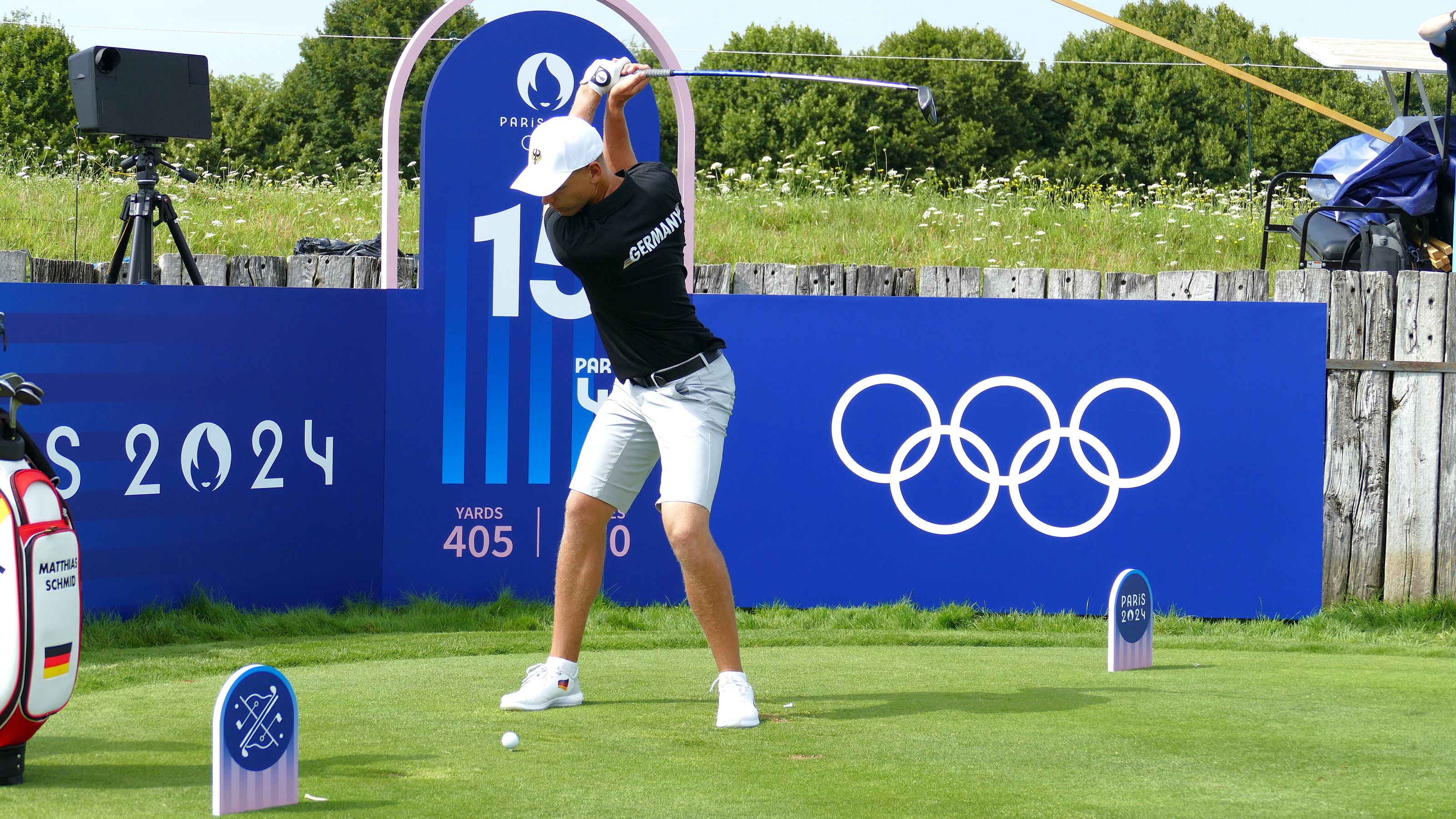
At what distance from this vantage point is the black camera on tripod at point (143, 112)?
6836 millimetres

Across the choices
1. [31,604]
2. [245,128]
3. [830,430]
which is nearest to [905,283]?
[830,430]

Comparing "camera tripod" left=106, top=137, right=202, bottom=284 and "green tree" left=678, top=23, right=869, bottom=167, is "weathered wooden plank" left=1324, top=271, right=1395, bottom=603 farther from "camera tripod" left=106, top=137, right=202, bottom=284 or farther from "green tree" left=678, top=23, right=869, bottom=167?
"green tree" left=678, top=23, right=869, bottom=167

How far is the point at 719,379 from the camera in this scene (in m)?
4.25

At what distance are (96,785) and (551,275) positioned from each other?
4003mm

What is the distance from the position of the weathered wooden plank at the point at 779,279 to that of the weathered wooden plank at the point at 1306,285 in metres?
2.37

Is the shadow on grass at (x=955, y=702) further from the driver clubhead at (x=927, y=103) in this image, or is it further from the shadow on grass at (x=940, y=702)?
the driver clubhead at (x=927, y=103)

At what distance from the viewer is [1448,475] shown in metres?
6.73

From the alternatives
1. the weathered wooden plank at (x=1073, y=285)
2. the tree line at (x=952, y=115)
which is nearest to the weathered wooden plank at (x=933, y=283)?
the weathered wooden plank at (x=1073, y=285)

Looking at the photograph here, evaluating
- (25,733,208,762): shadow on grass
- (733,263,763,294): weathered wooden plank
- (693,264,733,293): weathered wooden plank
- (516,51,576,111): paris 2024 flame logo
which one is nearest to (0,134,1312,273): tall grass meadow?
(693,264,733,293): weathered wooden plank

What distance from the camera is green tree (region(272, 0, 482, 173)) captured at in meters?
41.6

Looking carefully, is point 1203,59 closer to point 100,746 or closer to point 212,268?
point 212,268

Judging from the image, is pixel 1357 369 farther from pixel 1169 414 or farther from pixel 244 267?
pixel 244 267

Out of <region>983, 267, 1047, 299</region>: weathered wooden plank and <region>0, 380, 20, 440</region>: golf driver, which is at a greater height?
<region>983, 267, 1047, 299</region>: weathered wooden plank

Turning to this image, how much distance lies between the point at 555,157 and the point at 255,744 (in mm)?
1784
